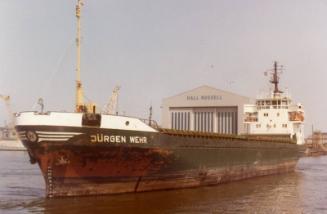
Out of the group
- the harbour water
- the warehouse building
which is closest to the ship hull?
the harbour water

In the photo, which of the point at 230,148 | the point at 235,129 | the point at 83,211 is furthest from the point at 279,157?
the point at 235,129

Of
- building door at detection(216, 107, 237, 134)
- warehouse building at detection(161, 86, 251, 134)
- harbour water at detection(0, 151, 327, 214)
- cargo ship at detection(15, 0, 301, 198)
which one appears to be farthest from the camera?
warehouse building at detection(161, 86, 251, 134)

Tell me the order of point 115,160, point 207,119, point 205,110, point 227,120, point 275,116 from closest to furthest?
point 115,160 < point 275,116 < point 227,120 < point 207,119 < point 205,110

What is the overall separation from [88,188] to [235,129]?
170 feet

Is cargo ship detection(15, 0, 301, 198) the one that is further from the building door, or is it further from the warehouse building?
the warehouse building

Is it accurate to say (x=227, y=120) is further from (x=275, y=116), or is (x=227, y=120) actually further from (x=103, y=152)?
(x=103, y=152)

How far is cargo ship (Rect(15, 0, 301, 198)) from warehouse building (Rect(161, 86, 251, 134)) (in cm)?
4696

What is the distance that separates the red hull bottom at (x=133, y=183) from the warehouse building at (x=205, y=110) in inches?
1692

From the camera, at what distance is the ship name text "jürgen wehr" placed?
742 inches

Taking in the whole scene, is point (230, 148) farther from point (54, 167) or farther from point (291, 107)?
point (291, 107)

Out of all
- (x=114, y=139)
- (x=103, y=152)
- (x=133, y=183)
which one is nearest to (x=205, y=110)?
(x=133, y=183)

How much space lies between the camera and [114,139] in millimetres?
19250

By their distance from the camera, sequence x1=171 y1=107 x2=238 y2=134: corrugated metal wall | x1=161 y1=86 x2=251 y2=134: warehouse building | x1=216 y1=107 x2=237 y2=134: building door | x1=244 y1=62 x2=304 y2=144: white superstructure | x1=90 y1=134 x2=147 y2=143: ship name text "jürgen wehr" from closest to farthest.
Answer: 1. x1=90 y1=134 x2=147 y2=143: ship name text "jürgen wehr"
2. x1=244 y1=62 x2=304 y2=144: white superstructure
3. x1=216 y1=107 x2=237 y2=134: building door
4. x1=171 y1=107 x2=238 y2=134: corrugated metal wall
5. x1=161 y1=86 x2=251 y2=134: warehouse building

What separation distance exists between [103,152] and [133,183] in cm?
235
